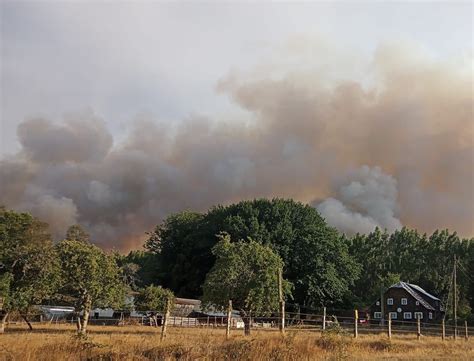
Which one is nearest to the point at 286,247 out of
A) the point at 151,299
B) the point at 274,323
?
the point at 274,323

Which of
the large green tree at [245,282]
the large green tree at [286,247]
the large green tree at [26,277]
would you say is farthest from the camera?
the large green tree at [286,247]

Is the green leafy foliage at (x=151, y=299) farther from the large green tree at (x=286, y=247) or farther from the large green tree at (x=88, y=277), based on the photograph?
the large green tree at (x=286, y=247)

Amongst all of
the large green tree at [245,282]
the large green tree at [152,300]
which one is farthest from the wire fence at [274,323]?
the large green tree at [152,300]

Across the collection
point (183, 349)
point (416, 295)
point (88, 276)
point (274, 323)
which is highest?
point (416, 295)

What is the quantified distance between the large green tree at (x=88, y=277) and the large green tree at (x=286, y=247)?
32.6m

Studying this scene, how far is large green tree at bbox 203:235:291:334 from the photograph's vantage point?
38688mm

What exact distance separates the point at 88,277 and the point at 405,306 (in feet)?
212

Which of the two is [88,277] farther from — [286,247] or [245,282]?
[286,247]

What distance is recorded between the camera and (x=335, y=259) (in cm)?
7388

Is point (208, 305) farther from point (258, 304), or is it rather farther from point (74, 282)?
point (74, 282)

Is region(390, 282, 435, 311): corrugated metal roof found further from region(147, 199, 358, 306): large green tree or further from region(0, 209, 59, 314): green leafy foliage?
region(0, 209, 59, 314): green leafy foliage

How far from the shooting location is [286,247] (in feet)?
229

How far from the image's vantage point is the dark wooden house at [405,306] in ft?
276

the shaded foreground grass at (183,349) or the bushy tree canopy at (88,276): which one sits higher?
the bushy tree canopy at (88,276)
